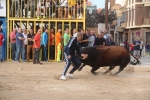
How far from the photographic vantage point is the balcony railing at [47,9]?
925 inches

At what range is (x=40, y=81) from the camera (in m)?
12.7

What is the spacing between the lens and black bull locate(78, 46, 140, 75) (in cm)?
1469

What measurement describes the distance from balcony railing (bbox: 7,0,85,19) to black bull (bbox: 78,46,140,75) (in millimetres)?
9057

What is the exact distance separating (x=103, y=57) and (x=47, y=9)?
A: 31.5 ft

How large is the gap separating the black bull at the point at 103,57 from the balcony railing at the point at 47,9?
9057 millimetres

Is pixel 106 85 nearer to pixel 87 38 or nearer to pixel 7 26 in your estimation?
pixel 87 38

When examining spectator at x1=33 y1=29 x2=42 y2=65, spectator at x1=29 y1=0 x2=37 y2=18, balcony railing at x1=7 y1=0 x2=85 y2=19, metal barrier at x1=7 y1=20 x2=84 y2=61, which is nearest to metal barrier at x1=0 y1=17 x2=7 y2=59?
metal barrier at x1=7 y1=20 x2=84 y2=61

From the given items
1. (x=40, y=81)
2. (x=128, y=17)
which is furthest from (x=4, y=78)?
(x=128, y=17)

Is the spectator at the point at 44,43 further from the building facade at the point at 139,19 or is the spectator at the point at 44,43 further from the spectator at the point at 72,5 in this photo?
the building facade at the point at 139,19

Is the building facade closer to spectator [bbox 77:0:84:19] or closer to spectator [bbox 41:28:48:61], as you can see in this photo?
spectator [bbox 77:0:84:19]

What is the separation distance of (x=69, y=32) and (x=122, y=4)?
54462 millimetres

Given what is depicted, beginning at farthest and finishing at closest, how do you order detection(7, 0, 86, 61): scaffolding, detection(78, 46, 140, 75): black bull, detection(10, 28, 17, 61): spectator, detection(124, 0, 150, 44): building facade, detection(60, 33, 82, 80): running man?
detection(124, 0, 150, 44): building facade
detection(7, 0, 86, 61): scaffolding
detection(10, 28, 17, 61): spectator
detection(78, 46, 140, 75): black bull
detection(60, 33, 82, 80): running man

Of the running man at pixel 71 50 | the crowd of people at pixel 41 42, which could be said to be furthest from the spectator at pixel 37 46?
the running man at pixel 71 50

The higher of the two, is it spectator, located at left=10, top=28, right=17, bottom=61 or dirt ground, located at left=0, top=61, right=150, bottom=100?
spectator, located at left=10, top=28, right=17, bottom=61
